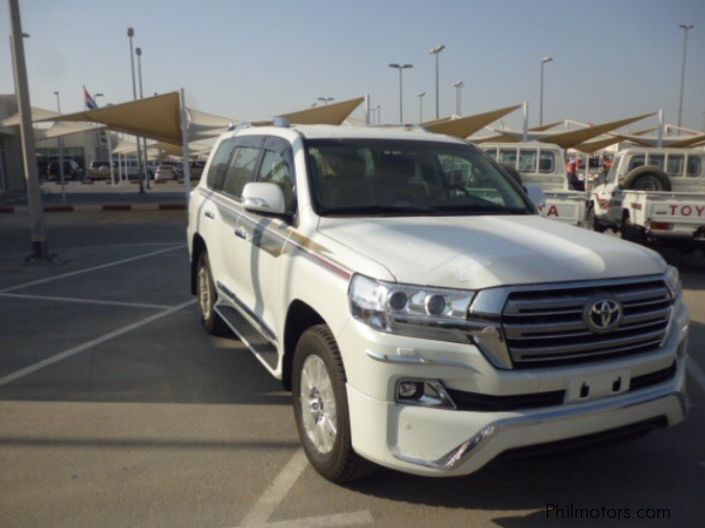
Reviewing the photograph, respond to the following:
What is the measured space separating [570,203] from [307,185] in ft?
22.3

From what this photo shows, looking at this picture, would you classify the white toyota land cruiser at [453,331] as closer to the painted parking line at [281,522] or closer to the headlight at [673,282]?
the headlight at [673,282]

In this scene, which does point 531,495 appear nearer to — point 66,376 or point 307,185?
point 307,185

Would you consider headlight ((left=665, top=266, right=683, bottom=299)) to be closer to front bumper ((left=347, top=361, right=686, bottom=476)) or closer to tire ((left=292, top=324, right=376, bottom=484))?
front bumper ((left=347, top=361, right=686, bottom=476))

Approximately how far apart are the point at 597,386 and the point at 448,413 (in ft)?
2.42

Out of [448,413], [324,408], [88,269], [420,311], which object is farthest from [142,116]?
[448,413]

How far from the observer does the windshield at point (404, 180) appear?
416 centimetres

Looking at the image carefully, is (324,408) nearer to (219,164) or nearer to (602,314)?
(602,314)

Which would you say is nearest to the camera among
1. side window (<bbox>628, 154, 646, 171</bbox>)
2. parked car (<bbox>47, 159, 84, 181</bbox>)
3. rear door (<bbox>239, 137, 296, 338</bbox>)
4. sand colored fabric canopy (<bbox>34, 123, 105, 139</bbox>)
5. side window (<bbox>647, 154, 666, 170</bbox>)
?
rear door (<bbox>239, 137, 296, 338</bbox>)

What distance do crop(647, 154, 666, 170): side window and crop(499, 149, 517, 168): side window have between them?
2.62 meters

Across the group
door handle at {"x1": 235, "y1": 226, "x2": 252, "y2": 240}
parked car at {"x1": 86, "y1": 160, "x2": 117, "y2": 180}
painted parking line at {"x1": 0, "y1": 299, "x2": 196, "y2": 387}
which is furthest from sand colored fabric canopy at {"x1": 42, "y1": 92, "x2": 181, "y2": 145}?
parked car at {"x1": 86, "y1": 160, "x2": 117, "y2": 180}

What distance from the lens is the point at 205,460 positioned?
3.79m

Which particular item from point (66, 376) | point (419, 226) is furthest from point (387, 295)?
point (66, 376)

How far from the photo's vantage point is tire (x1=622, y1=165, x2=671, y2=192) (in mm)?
11984

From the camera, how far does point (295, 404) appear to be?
12.2 feet
